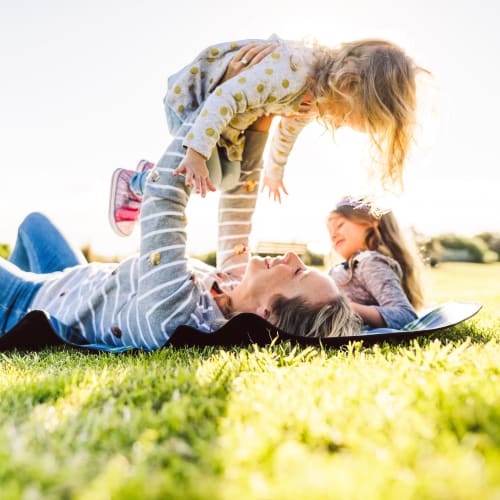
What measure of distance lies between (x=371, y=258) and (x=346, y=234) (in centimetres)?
42

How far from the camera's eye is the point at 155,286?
2564mm

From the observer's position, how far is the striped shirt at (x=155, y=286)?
2.58 meters

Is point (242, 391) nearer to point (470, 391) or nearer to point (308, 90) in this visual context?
point (470, 391)

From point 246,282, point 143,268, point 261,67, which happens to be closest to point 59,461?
point 143,268

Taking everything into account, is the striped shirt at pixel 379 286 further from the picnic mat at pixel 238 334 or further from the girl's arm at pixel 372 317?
the picnic mat at pixel 238 334

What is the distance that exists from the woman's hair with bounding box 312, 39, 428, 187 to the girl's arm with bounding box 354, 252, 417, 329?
3.21 feet

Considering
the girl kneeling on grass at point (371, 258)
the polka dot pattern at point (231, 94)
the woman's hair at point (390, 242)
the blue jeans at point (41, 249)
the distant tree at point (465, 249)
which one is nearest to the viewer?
the polka dot pattern at point (231, 94)

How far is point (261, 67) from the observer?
8.87 feet

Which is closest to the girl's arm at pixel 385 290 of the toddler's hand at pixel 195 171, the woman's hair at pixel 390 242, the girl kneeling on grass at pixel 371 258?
the girl kneeling on grass at pixel 371 258

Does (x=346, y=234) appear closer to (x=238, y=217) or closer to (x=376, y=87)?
(x=238, y=217)

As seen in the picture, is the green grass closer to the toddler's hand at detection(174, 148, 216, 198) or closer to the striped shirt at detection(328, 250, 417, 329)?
the toddler's hand at detection(174, 148, 216, 198)

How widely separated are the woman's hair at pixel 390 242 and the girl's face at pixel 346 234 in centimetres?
2

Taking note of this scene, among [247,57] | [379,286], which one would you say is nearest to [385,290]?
[379,286]

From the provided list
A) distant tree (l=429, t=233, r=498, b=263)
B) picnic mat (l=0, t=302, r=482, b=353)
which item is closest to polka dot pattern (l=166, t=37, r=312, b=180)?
picnic mat (l=0, t=302, r=482, b=353)
